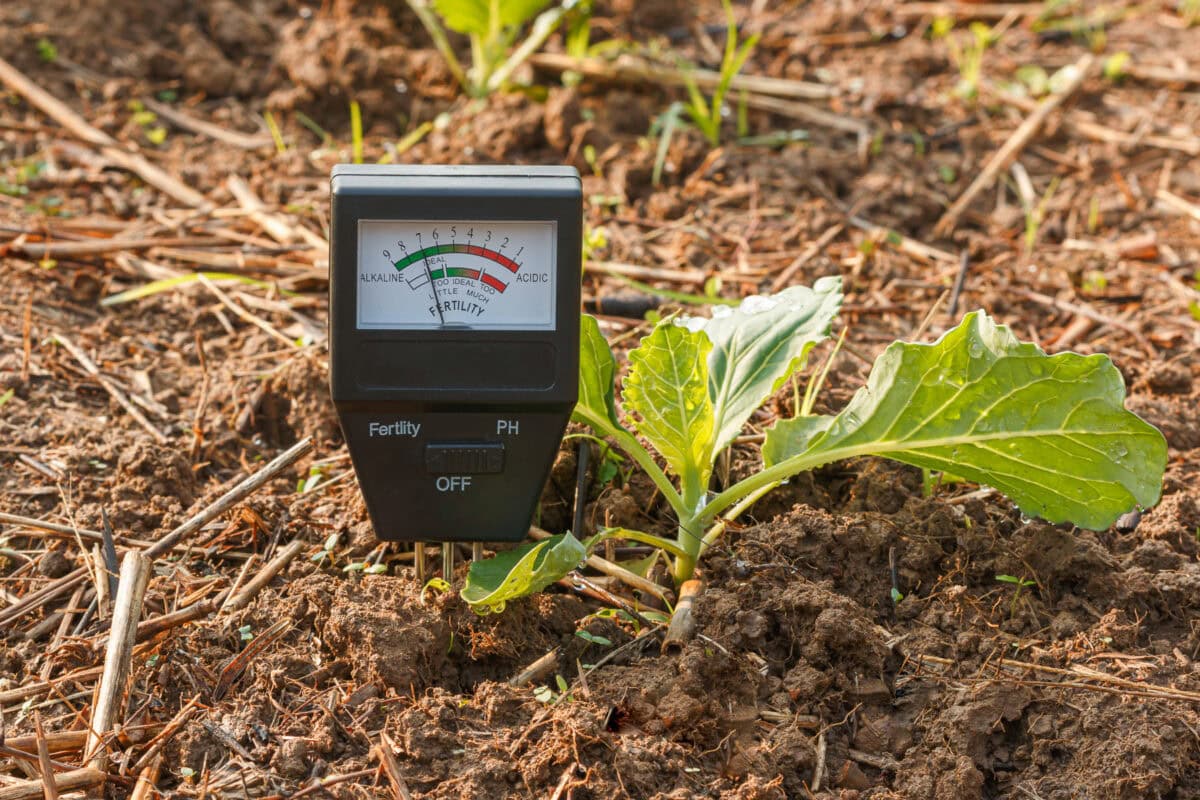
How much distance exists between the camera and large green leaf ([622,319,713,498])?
6.10ft

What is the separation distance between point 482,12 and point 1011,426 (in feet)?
7.16

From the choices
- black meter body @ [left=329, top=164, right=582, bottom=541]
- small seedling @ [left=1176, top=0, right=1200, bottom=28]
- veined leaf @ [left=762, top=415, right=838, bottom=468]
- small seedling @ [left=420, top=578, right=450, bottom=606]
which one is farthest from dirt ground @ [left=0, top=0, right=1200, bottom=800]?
small seedling @ [left=1176, top=0, right=1200, bottom=28]

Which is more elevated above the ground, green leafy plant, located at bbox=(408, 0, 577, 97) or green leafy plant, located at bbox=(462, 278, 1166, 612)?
green leafy plant, located at bbox=(408, 0, 577, 97)

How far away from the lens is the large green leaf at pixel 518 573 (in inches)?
62.6

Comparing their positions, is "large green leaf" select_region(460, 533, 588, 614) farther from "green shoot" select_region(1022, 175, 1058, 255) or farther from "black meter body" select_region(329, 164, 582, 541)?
"green shoot" select_region(1022, 175, 1058, 255)

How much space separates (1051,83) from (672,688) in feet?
9.49

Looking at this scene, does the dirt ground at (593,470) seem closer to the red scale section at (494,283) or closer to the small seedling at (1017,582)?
the small seedling at (1017,582)

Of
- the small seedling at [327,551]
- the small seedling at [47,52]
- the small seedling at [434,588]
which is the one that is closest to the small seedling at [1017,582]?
the small seedling at [434,588]

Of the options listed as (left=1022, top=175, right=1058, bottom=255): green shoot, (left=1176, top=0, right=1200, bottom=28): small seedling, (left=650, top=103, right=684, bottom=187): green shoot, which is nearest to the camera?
(left=1022, top=175, right=1058, bottom=255): green shoot

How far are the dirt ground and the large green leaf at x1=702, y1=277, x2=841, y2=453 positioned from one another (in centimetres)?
21

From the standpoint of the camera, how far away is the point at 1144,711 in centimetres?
167

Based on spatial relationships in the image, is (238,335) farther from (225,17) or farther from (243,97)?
(225,17)

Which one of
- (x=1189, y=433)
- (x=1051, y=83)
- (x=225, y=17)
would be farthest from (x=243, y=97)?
(x=1189, y=433)

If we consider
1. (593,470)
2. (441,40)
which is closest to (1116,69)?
(441,40)
